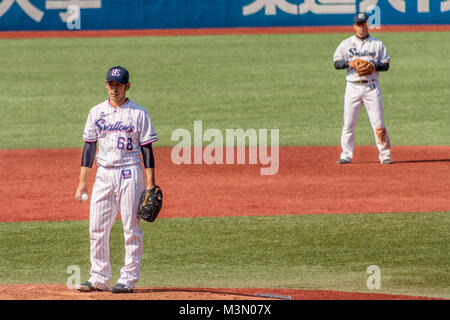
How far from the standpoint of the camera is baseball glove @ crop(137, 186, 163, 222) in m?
7.51

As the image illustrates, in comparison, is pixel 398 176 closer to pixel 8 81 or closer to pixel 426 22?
pixel 8 81

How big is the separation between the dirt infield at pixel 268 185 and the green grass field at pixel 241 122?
595 millimetres

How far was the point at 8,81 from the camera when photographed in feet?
86.4

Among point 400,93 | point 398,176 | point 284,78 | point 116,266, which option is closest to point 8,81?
point 284,78

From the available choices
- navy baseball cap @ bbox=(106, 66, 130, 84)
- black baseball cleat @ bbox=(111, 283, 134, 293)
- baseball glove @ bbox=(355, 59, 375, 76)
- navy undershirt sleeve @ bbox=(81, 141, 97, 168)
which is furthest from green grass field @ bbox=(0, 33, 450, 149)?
black baseball cleat @ bbox=(111, 283, 134, 293)

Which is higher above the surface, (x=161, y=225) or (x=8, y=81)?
(x=8, y=81)

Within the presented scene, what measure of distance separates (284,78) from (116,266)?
1733cm

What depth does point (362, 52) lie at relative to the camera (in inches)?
571

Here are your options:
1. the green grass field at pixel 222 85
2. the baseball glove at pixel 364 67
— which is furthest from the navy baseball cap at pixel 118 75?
the green grass field at pixel 222 85

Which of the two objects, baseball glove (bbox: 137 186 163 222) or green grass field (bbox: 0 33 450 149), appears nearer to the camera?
baseball glove (bbox: 137 186 163 222)

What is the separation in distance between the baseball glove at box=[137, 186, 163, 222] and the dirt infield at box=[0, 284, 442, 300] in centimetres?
62

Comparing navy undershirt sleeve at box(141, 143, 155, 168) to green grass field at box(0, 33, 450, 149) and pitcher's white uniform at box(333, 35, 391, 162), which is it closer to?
pitcher's white uniform at box(333, 35, 391, 162)

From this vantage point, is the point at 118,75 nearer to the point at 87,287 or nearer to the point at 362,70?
the point at 87,287

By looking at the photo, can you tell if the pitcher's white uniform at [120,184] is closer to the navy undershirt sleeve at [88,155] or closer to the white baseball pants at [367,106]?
the navy undershirt sleeve at [88,155]
